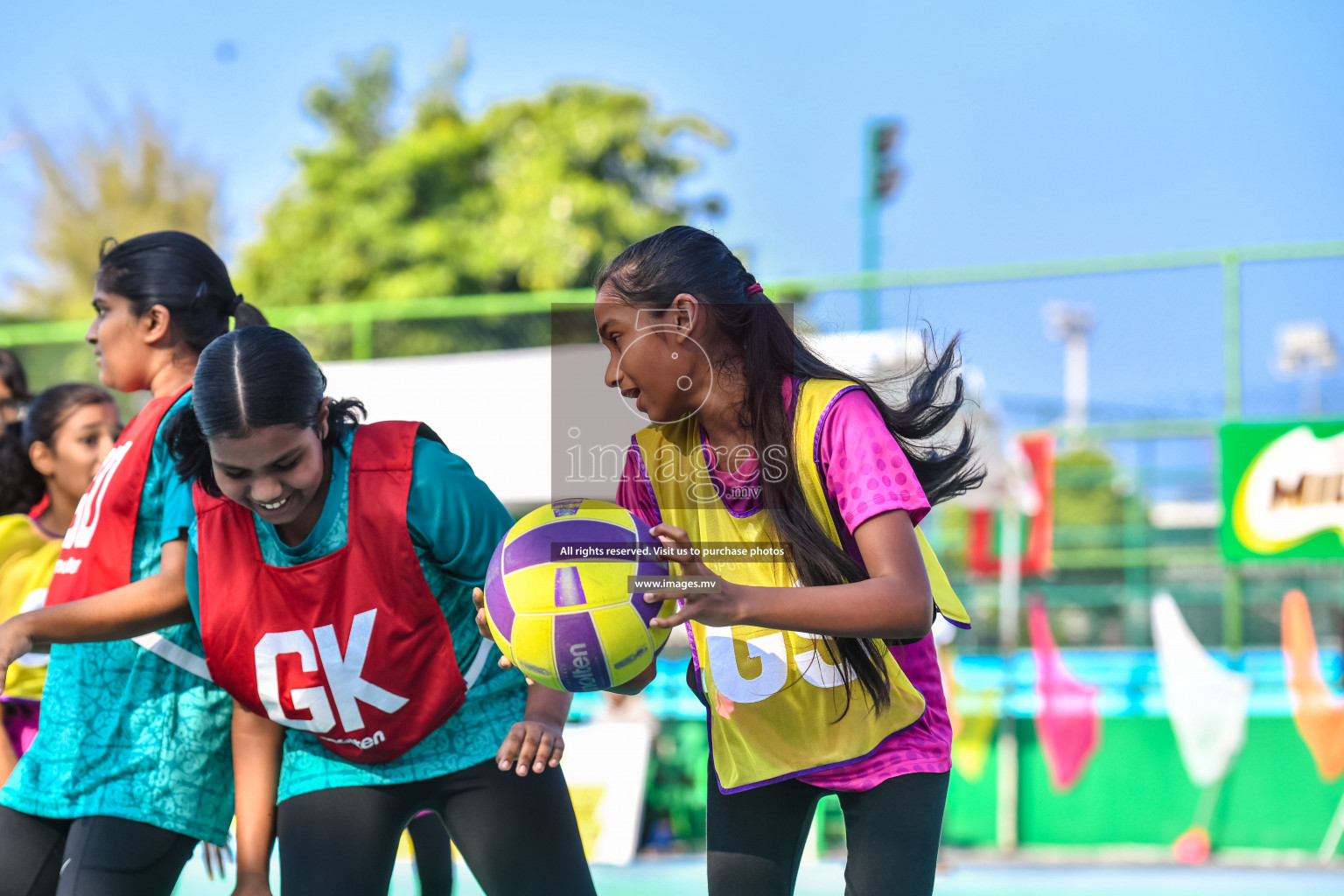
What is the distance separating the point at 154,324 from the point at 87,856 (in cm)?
115

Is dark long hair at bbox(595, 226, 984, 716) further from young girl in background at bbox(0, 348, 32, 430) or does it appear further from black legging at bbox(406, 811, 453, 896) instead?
young girl in background at bbox(0, 348, 32, 430)

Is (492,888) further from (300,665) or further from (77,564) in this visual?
(77,564)

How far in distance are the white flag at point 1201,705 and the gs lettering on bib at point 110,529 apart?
Answer: 18.0 feet

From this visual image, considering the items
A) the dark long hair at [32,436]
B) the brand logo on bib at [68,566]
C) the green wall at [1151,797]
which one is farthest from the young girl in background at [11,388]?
the green wall at [1151,797]

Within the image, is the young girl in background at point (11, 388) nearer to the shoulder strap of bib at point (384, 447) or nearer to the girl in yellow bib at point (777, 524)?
the shoulder strap of bib at point (384, 447)

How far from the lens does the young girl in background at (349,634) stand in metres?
2.33

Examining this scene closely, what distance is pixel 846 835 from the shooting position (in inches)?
88.3

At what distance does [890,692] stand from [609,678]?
0.55 metres

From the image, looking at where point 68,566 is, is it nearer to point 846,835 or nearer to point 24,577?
point 24,577

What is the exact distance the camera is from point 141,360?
2.78 metres

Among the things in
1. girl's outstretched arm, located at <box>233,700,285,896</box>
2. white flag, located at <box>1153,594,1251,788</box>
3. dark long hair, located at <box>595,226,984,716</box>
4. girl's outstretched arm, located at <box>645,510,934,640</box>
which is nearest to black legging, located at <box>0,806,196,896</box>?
girl's outstretched arm, located at <box>233,700,285,896</box>

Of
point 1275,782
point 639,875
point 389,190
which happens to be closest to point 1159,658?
point 1275,782

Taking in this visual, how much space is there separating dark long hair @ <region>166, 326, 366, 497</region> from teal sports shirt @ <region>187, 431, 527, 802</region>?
170 mm

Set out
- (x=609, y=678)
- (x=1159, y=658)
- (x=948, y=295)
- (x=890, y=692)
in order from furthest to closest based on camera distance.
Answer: (x=948, y=295)
(x=1159, y=658)
(x=890, y=692)
(x=609, y=678)
